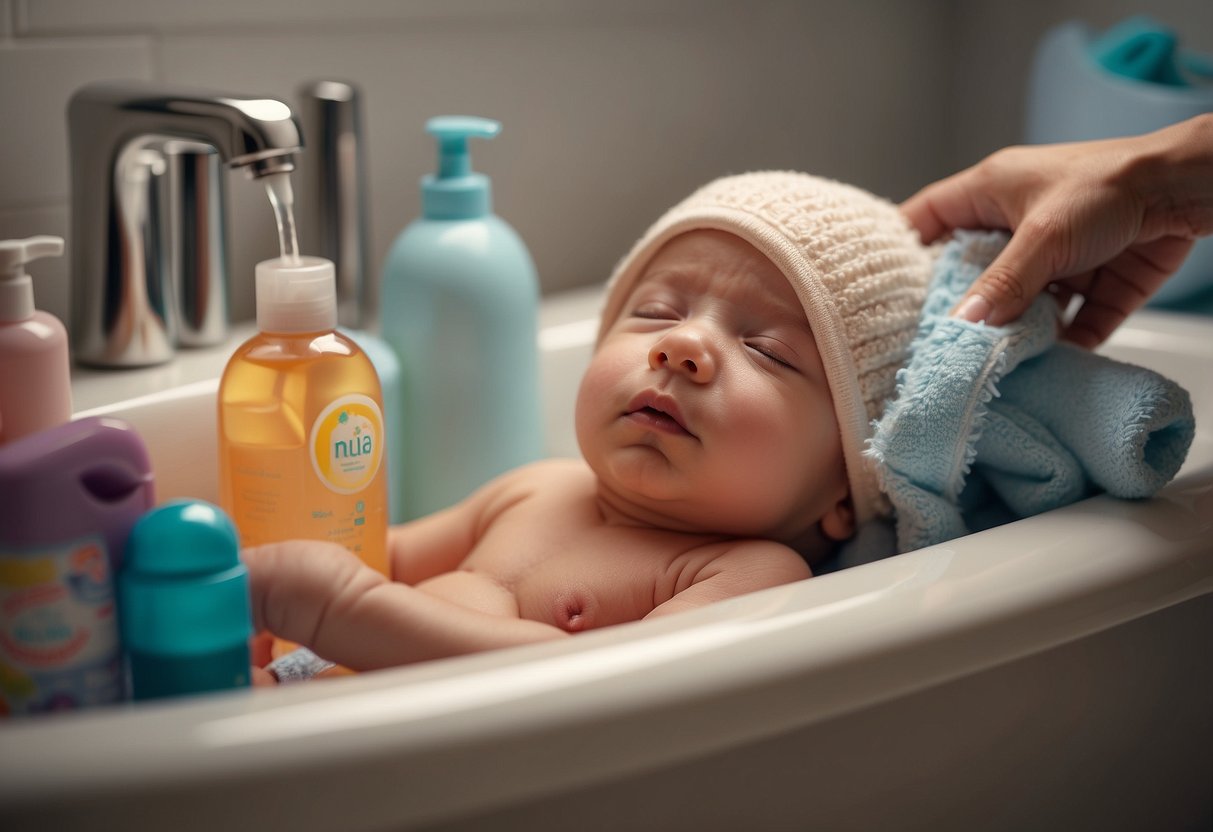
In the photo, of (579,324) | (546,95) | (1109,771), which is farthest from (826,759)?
(546,95)

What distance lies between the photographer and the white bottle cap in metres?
0.91

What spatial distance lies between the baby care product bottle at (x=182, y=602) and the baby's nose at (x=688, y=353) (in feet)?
1.31

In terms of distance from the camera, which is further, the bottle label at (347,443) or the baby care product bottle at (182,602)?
the bottle label at (347,443)

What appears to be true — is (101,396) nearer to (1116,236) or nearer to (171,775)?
(171,775)

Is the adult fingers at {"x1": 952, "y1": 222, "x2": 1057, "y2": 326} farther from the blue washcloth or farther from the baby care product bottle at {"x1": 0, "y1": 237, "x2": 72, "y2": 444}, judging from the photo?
the baby care product bottle at {"x1": 0, "y1": 237, "x2": 72, "y2": 444}

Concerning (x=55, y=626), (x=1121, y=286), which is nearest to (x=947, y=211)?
(x=1121, y=286)

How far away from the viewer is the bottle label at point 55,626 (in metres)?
0.64

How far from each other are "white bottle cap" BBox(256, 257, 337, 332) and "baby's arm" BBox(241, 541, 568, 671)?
0.70 feet

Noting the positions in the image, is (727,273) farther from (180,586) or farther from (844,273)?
(180,586)

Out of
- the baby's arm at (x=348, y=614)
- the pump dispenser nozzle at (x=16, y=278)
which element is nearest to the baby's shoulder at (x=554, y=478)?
the baby's arm at (x=348, y=614)

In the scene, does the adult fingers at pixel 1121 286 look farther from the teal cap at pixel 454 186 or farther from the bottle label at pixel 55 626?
the bottle label at pixel 55 626

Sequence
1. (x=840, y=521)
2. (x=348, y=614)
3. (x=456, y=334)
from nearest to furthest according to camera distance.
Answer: (x=348, y=614) < (x=840, y=521) < (x=456, y=334)

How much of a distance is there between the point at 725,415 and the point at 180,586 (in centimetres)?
44

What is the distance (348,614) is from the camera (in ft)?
2.47
